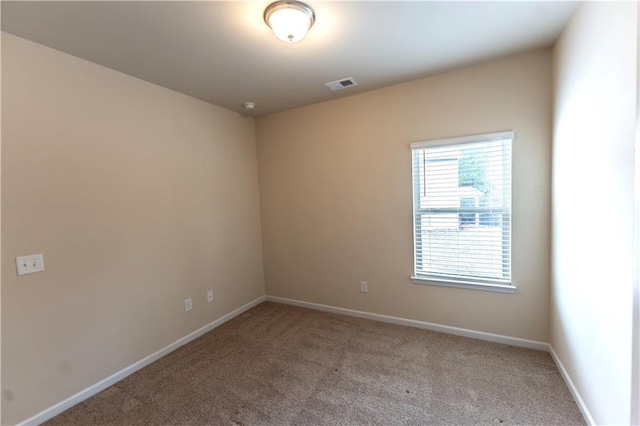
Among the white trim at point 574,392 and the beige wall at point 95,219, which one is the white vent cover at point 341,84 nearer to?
the beige wall at point 95,219

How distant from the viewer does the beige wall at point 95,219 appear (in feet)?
5.97

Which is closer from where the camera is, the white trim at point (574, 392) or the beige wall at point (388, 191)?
the white trim at point (574, 392)

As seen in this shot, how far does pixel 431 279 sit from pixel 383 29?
2287 mm

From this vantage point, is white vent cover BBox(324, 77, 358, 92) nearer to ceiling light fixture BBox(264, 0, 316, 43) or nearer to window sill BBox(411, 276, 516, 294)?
ceiling light fixture BBox(264, 0, 316, 43)

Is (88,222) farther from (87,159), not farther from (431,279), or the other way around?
(431,279)

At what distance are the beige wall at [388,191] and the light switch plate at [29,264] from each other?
2326mm

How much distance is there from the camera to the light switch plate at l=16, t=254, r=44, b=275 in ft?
5.95

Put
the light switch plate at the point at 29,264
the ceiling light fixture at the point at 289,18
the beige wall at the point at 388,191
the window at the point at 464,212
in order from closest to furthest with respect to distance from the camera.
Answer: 1. the ceiling light fixture at the point at 289,18
2. the light switch plate at the point at 29,264
3. the beige wall at the point at 388,191
4. the window at the point at 464,212

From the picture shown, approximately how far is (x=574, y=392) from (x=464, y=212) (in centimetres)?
150

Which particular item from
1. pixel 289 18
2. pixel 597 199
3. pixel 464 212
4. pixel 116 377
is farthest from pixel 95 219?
pixel 597 199

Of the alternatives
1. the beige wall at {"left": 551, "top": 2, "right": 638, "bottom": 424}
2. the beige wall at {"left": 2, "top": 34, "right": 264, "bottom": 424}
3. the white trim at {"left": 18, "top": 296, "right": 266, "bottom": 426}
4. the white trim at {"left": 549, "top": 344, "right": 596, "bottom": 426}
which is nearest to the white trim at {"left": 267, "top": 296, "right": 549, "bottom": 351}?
the white trim at {"left": 549, "top": 344, "right": 596, "bottom": 426}

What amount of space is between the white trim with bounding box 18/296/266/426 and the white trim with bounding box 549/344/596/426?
3225 millimetres

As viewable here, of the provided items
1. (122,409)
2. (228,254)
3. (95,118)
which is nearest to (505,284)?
(228,254)

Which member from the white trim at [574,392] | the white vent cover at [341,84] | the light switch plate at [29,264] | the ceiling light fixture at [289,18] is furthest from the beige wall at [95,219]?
the white trim at [574,392]
